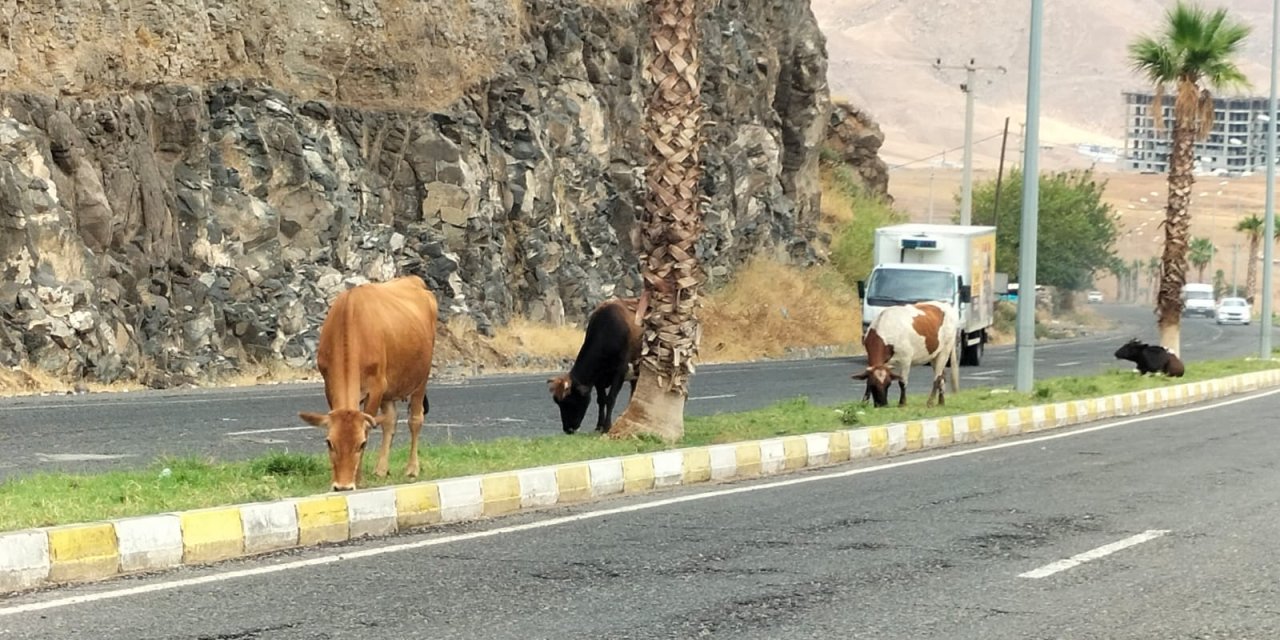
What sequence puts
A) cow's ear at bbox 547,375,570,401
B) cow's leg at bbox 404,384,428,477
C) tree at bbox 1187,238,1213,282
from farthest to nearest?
tree at bbox 1187,238,1213,282, cow's ear at bbox 547,375,570,401, cow's leg at bbox 404,384,428,477

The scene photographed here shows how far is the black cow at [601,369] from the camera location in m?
18.8

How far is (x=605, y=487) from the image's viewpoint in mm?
14180

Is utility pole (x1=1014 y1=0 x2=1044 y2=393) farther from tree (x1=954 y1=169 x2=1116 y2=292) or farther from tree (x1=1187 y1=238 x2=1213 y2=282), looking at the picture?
tree (x1=1187 y1=238 x2=1213 y2=282)

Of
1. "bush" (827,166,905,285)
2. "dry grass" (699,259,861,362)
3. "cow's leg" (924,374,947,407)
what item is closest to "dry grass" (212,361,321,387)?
"cow's leg" (924,374,947,407)

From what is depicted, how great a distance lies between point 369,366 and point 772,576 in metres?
3.89

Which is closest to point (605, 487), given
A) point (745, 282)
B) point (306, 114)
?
point (306, 114)

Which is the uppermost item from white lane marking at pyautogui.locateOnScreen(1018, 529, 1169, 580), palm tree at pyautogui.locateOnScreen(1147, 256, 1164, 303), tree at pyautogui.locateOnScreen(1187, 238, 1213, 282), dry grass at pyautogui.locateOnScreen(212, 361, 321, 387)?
tree at pyautogui.locateOnScreen(1187, 238, 1213, 282)

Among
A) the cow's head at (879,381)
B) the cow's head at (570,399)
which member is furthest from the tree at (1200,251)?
the cow's head at (570,399)

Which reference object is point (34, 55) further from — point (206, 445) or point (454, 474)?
point (454, 474)

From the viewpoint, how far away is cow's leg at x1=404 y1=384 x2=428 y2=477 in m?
13.2

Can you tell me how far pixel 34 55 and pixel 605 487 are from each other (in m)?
19.7

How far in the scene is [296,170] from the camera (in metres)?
35.7

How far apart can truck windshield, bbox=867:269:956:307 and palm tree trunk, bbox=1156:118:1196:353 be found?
564 cm

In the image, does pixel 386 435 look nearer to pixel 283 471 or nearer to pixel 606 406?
pixel 283 471
